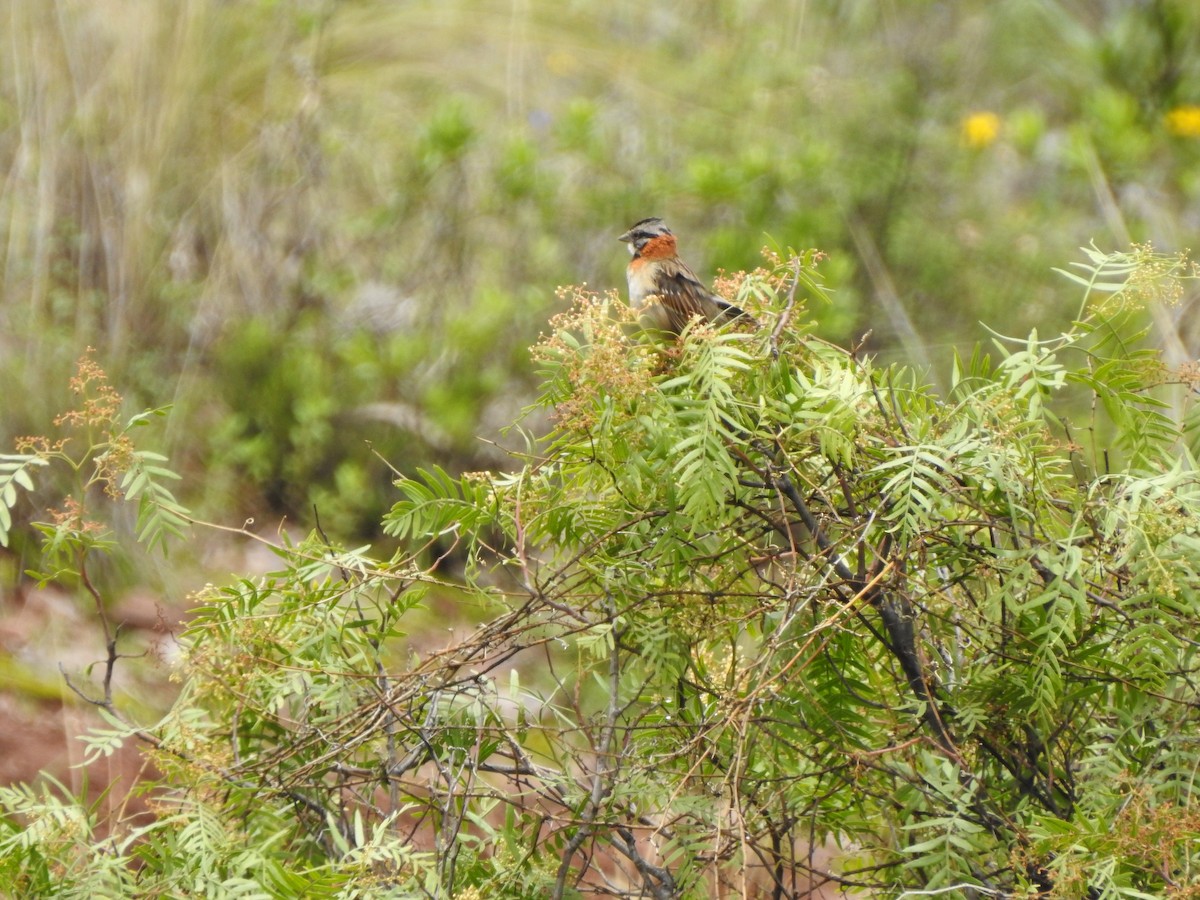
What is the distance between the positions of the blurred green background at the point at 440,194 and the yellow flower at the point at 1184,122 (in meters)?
0.01

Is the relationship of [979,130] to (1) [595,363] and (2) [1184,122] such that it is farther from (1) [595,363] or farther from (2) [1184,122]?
(1) [595,363]

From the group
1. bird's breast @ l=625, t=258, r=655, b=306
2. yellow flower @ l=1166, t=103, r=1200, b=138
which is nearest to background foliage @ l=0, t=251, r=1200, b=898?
bird's breast @ l=625, t=258, r=655, b=306

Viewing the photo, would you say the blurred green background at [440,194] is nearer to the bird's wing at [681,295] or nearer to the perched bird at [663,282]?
the perched bird at [663,282]

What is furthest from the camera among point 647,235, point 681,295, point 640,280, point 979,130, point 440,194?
point 979,130

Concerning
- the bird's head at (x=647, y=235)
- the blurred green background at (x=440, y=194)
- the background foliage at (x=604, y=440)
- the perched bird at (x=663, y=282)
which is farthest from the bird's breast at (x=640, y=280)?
the blurred green background at (x=440, y=194)

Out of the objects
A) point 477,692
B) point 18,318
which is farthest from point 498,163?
point 477,692

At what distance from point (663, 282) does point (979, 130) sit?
414 cm

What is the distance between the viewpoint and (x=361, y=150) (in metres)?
5.30

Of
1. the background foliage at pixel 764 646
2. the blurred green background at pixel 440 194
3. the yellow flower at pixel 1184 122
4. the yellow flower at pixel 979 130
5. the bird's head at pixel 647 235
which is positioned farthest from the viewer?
the yellow flower at pixel 979 130

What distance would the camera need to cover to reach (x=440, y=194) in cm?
521

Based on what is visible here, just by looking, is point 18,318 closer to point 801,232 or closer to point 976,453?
point 801,232

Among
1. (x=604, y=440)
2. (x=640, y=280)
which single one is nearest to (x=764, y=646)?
(x=604, y=440)

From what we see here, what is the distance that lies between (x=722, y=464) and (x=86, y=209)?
12.8ft

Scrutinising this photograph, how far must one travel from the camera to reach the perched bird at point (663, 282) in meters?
2.30
